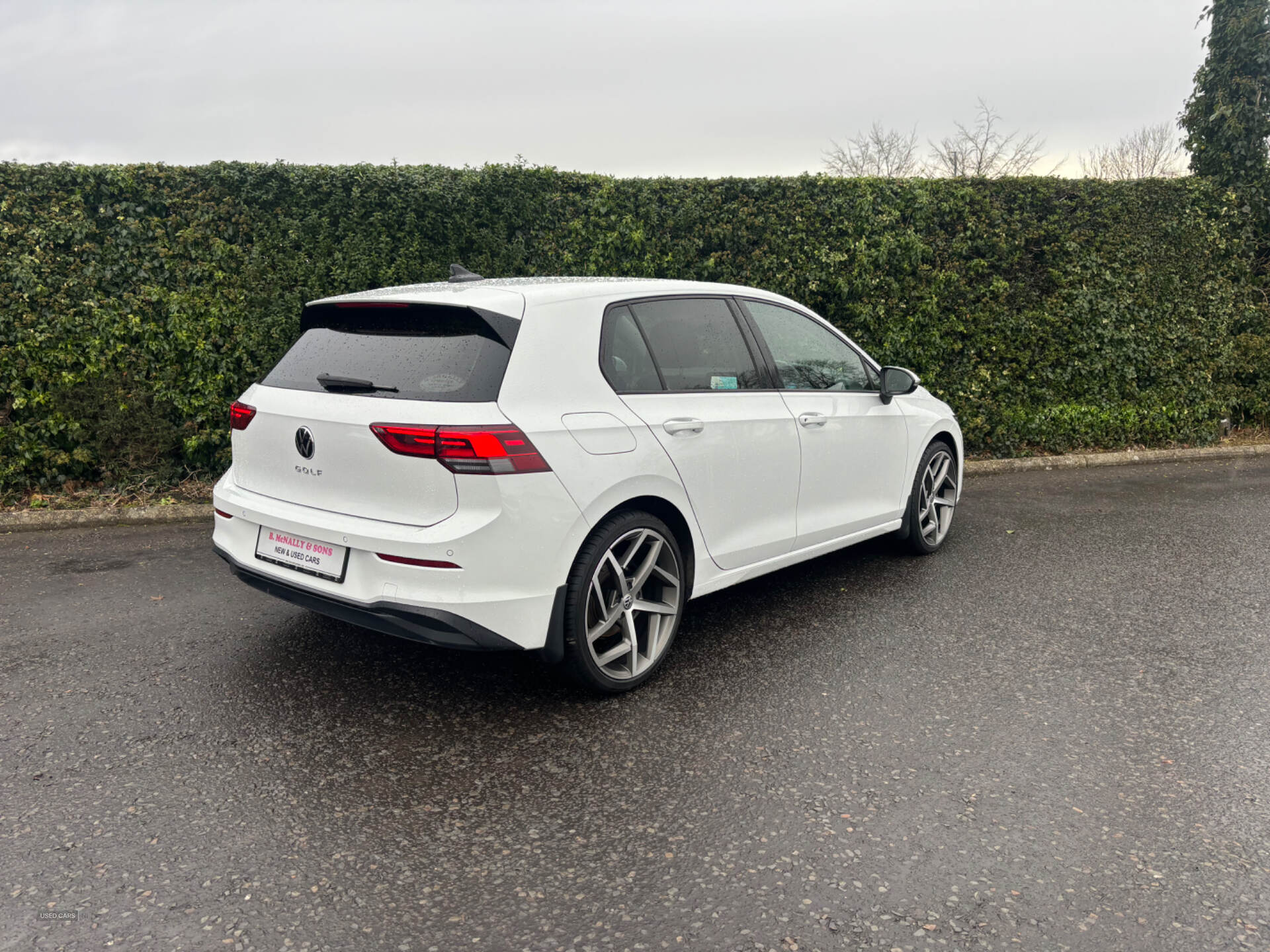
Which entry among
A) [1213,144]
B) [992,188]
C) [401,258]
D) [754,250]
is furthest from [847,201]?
[1213,144]

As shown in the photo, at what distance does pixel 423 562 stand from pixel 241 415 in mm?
1328

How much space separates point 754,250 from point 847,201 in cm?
110

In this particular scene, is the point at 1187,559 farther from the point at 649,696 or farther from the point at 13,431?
the point at 13,431

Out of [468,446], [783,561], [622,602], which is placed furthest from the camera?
[783,561]

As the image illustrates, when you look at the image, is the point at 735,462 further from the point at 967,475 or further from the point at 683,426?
the point at 967,475

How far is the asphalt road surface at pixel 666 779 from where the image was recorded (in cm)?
245

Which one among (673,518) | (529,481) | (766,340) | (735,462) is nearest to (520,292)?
(529,481)

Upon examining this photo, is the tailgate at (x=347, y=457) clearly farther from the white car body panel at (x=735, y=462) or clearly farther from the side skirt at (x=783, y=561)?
the side skirt at (x=783, y=561)

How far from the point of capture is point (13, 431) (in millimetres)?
7121

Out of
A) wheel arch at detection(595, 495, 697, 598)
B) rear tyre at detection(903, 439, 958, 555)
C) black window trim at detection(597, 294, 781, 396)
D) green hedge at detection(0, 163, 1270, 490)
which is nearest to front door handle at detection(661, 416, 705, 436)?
black window trim at detection(597, 294, 781, 396)

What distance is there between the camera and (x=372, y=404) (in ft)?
11.5

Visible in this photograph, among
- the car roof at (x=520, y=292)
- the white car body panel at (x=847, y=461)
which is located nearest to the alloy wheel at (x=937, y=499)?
the white car body panel at (x=847, y=461)

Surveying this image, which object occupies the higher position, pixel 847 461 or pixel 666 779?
pixel 847 461

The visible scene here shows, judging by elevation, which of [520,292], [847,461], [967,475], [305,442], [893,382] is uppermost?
[520,292]
